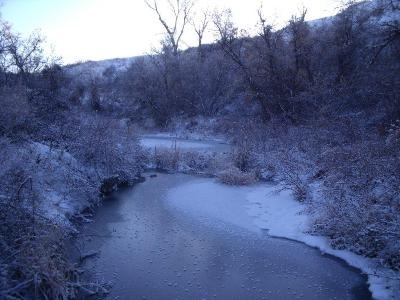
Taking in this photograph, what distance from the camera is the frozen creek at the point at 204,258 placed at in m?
6.05

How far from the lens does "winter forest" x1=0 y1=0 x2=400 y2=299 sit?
6.08 meters

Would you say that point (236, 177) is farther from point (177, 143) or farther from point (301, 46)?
point (301, 46)

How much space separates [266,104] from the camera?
22.2 meters

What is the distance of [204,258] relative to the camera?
7203 millimetres

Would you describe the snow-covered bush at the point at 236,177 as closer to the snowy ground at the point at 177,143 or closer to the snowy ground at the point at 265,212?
the snowy ground at the point at 265,212

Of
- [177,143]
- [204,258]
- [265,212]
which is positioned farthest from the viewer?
[177,143]

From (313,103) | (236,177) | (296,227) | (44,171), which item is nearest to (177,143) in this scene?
(313,103)

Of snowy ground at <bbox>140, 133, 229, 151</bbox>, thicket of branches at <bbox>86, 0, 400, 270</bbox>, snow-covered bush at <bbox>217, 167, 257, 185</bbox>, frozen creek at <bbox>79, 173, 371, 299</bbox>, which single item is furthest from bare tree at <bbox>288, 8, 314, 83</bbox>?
frozen creek at <bbox>79, 173, 371, 299</bbox>

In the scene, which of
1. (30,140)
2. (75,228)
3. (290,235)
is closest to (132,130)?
(30,140)

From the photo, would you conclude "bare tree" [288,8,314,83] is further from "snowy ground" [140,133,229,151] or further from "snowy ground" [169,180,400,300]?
"snowy ground" [169,180,400,300]

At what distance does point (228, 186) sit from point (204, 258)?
5.27 meters

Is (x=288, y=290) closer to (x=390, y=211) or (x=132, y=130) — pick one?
(x=390, y=211)

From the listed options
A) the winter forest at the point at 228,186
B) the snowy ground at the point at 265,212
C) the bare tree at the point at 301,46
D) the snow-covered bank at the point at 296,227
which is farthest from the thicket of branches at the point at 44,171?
the bare tree at the point at 301,46

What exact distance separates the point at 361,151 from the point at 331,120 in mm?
5472
